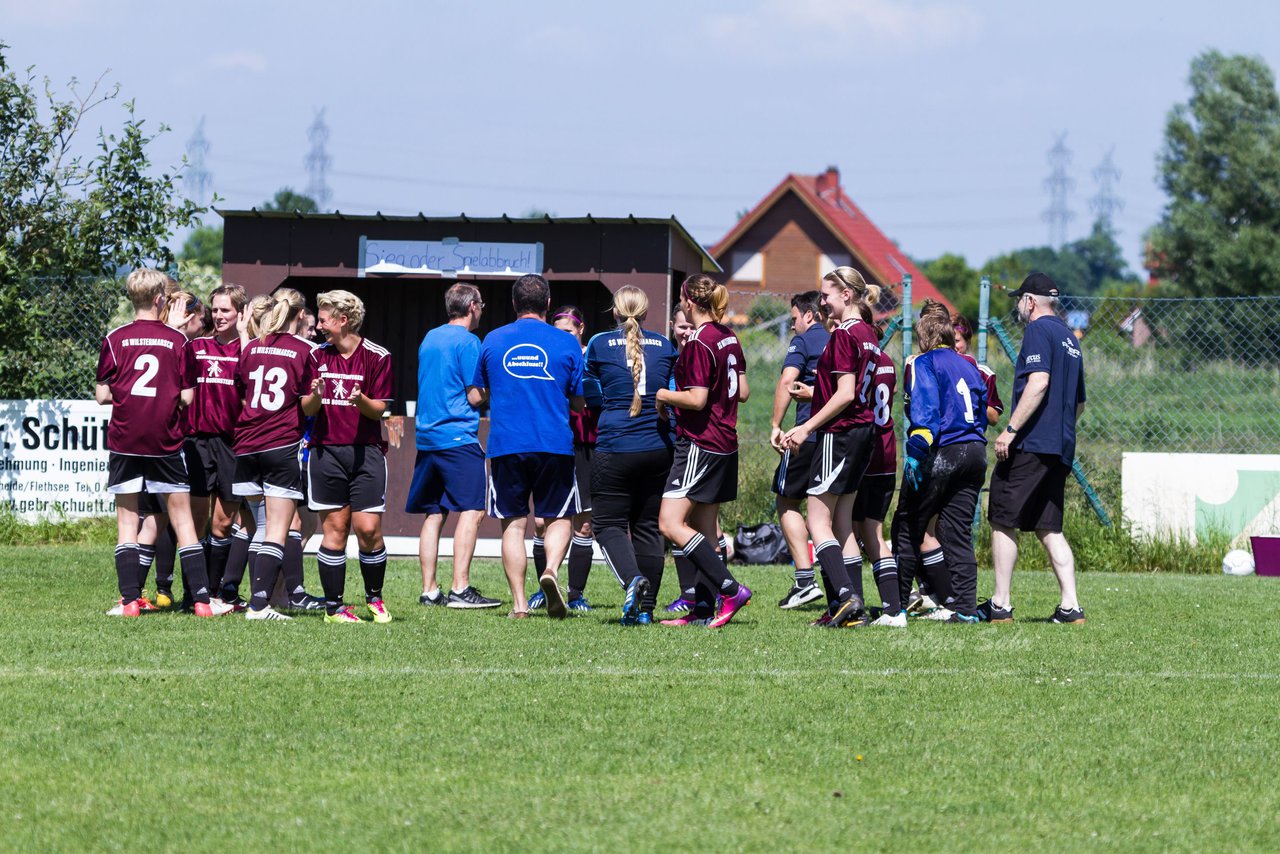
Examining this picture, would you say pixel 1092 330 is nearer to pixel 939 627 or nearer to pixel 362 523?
pixel 939 627

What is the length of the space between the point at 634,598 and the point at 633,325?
1.53 metres

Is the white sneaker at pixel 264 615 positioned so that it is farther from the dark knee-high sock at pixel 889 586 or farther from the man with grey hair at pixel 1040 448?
the man with grey hair at pixel 1040 448

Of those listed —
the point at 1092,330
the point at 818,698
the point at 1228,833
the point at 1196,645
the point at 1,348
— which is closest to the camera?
the point at 1228,833

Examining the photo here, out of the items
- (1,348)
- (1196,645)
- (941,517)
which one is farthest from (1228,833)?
(1,348)

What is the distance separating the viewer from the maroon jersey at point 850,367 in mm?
8305

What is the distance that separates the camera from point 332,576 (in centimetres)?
863

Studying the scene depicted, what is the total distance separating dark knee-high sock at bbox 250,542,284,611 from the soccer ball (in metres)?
8.15

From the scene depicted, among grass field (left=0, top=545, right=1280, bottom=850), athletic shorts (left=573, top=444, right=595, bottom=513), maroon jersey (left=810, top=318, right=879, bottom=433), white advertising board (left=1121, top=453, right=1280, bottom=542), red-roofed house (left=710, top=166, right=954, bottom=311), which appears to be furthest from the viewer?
red-roofed house (left=710, top=166, right=954, bottom=311)

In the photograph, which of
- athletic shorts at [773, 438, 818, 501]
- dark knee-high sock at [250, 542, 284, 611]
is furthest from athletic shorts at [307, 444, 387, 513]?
athletic shorts at [773, 438, 818, 501]

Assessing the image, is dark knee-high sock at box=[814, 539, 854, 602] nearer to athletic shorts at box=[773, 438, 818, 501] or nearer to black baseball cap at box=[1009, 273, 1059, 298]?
athletic shorts at box=[773, 438, 818, 501]

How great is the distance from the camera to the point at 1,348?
47.3 ft

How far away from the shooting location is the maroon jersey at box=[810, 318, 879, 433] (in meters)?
8.30

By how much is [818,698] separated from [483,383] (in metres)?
3.43

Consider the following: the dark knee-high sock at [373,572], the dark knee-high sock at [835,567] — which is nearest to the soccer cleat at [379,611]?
the dark knee-high sock at [373,572]
